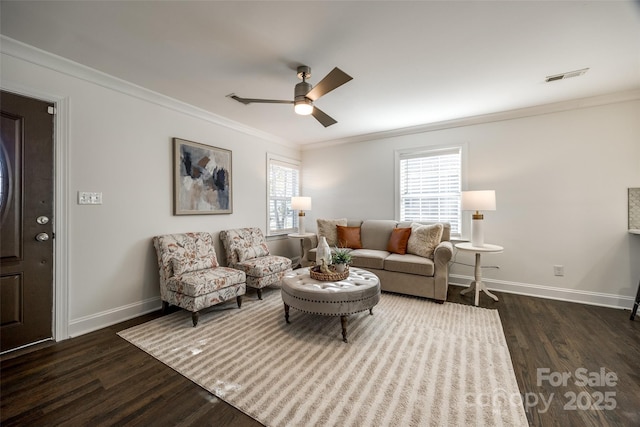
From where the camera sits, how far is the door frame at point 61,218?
7.50ft

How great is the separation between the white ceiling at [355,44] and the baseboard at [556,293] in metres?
2.45

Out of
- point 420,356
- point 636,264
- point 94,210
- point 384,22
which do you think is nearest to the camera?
point 384,22

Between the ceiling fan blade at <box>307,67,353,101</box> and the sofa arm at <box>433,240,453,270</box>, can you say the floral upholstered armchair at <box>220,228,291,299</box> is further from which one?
the ceiling fan blade at <box>307,67,353,101</box>

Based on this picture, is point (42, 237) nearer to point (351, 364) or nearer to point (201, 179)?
point (201, 179)

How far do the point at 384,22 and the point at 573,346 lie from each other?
3.08 m

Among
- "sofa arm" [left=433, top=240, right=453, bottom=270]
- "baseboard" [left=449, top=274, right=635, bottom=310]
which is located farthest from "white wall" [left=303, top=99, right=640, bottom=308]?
"sofa arm" [left=433, top=240, right=453, bottom=270]

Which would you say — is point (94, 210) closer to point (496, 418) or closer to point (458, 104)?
point (496, 418)

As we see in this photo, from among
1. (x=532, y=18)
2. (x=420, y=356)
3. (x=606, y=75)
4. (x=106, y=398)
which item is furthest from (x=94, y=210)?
(x=606, y=75)

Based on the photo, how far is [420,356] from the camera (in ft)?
6.70

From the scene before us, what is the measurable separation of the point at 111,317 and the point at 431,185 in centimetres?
457

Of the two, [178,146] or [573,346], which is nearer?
[573,346]

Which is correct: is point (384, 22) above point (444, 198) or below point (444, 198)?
above

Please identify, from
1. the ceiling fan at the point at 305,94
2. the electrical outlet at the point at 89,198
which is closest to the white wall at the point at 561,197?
the ceiling fan at the point at 305,94

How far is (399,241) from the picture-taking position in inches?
149
